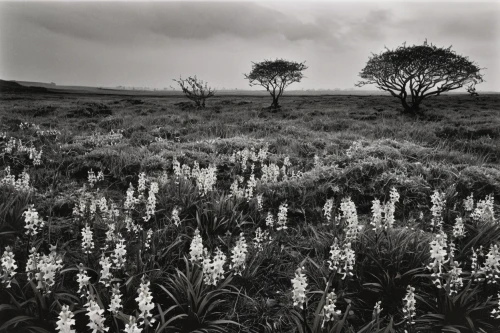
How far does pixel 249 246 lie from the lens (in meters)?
5.82

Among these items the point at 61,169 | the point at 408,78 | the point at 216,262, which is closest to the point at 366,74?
the point at 408,78

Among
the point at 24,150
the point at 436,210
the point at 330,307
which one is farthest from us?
the point at 24,150

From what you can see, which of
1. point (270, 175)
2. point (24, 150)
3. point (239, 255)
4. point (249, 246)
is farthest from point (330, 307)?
point (24, 150)

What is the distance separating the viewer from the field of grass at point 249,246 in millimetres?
3836

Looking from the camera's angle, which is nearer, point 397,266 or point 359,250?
point 397,266

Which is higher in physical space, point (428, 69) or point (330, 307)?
point (428, 69)

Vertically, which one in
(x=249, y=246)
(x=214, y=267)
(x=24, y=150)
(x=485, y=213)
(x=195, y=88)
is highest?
(x=195, y=88)

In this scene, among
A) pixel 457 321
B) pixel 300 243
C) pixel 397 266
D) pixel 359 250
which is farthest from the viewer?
pixel 300 243

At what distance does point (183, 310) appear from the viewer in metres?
3.97

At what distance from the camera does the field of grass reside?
3.84 m

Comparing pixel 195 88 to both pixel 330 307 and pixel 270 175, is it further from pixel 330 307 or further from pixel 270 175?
pixel 330 307

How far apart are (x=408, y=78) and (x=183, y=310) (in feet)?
107

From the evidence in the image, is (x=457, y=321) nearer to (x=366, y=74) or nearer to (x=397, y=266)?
(x=397, y=266)

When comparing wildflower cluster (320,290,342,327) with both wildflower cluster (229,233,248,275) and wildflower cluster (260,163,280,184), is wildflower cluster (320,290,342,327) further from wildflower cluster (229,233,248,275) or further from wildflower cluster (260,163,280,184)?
wildflower cluster (260,163,280,184)
